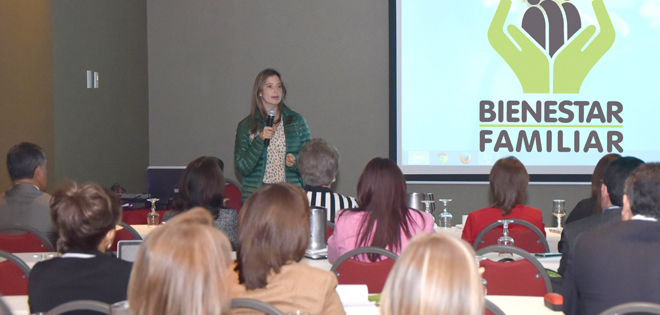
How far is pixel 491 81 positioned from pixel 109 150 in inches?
135

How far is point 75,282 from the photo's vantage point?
1795 mm

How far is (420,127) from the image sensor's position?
5.70 m

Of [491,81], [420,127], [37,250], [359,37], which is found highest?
[359,37]

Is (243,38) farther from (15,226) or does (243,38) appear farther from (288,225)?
(288,225)

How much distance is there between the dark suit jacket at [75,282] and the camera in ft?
5.87

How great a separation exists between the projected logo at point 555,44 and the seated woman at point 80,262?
4509 mm

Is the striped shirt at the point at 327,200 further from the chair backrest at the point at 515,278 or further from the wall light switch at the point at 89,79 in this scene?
the wall light switch at the point at 89,79

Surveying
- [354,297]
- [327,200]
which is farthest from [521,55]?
[354,297]

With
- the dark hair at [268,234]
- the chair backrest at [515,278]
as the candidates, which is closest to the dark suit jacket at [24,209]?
the dark hair at [268,234]

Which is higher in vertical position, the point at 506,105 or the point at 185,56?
the point at 185,56

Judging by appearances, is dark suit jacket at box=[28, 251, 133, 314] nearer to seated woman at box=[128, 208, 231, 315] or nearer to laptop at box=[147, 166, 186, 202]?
seated woman at box=[128, 208, 231, 315]

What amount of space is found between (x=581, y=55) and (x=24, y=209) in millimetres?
4708

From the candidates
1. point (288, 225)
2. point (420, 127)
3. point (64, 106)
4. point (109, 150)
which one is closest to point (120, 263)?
point (288, 225)

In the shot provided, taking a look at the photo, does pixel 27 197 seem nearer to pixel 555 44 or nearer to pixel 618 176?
pixel 618 176
